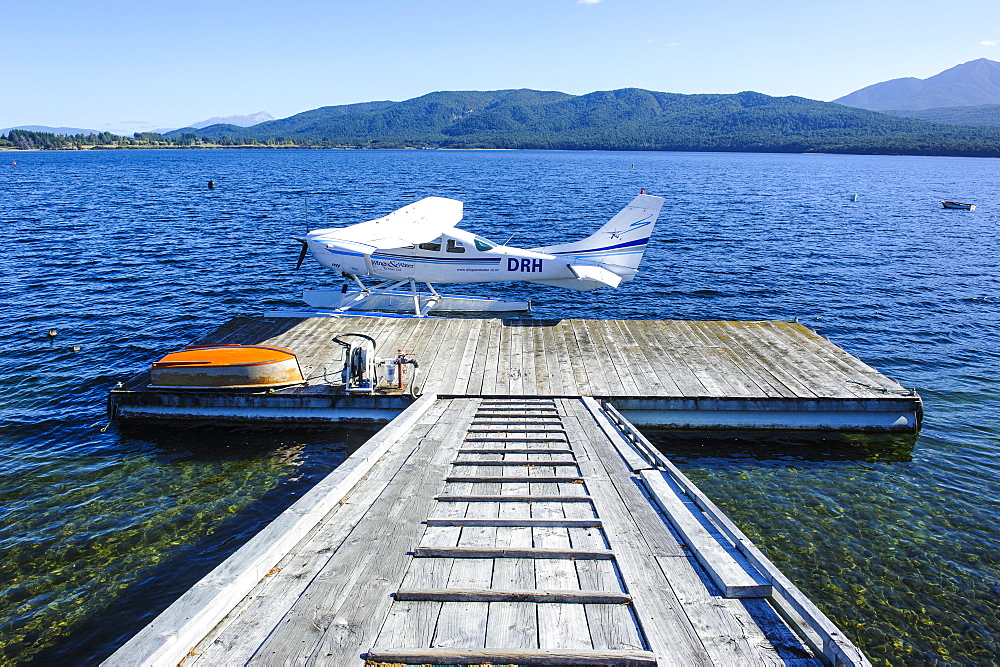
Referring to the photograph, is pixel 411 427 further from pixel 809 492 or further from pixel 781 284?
pixel 781 284

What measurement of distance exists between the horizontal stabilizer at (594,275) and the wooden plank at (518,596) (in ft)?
41.1

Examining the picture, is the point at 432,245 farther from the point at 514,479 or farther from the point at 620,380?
the point at 514,479

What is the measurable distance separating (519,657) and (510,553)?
1193mm

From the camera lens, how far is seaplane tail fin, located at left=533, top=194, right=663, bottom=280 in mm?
15914

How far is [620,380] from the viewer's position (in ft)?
35.7

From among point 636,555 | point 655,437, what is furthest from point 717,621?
Result: point 655,437

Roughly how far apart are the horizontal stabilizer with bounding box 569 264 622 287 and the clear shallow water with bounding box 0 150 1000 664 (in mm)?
3270

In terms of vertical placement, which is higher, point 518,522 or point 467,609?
point 467,609

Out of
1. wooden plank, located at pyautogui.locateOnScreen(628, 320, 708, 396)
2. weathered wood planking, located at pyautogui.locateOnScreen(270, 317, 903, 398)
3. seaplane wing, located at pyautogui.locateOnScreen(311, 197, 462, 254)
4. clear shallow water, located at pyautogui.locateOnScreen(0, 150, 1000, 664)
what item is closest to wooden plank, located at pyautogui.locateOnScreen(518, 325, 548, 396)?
weathered wood planking, located at pyautogui.locateOnScreen(270, 317, 903, 398)

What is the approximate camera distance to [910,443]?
10898 millimetres

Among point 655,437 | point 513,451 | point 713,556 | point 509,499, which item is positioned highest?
point 713,556

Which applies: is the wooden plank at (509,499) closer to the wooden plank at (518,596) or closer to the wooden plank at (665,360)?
the wooden plank at (518,596)

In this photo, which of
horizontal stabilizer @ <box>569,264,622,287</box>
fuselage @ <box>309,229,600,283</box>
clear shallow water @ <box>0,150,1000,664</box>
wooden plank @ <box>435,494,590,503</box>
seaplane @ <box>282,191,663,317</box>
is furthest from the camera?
fuselage @ <box>309,229,600,283</box>

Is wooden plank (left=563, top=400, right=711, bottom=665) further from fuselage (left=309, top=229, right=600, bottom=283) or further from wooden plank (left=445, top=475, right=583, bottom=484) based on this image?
fuselage (left=309, top=229, right=600, bottom=283)
